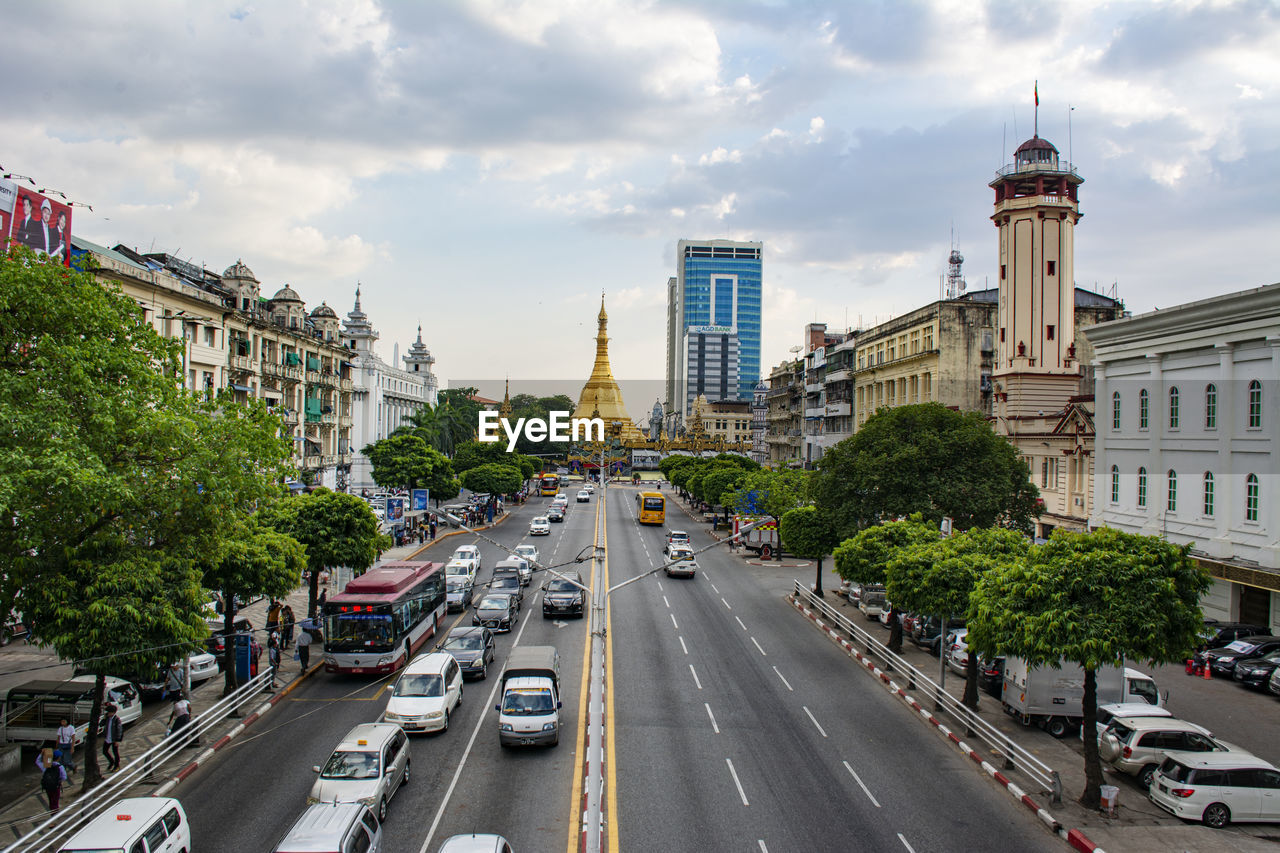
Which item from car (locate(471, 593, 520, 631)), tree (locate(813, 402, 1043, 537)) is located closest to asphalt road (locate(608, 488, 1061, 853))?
car (locate(471, 593, 520, 631))

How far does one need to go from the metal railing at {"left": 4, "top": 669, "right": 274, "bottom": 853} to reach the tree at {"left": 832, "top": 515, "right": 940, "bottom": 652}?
842 inches

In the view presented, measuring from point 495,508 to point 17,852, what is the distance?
226 feet

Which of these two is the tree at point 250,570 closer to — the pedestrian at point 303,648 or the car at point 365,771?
the pedestrian at point 303,648

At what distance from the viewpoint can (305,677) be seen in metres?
29.2

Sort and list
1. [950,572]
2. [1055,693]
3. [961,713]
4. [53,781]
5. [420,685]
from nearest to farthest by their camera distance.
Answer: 1. [53,781]
2. [420,685]
3. [1055,693]
4. [961,713]
5. [950,572]

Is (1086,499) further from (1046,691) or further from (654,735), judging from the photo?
(654,735)

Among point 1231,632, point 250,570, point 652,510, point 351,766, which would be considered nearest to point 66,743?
point 250,570

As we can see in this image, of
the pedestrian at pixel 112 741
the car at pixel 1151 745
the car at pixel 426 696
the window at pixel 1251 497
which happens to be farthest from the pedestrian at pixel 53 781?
the window at pixel 1251 497

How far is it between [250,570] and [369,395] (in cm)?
7686

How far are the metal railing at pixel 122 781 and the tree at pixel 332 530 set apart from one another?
26.2 feet

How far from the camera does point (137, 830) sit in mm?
14406

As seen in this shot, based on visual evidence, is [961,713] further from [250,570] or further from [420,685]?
[250,570]

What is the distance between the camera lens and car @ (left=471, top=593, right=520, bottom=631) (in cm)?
3534

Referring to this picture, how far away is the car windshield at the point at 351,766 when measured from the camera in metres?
17.8
